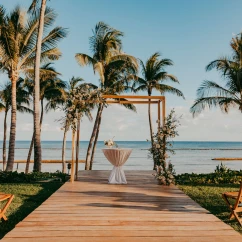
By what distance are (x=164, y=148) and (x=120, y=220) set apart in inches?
150

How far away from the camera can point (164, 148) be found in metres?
7.81

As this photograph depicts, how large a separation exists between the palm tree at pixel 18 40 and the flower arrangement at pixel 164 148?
5787 millimetres

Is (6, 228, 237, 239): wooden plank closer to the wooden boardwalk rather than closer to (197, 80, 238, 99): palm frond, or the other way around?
the wooden boardwalk

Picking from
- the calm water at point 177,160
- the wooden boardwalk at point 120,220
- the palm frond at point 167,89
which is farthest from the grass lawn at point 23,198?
the palm frond at point 167,89

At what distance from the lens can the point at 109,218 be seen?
4.31 metres

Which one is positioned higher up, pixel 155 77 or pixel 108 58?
pixel 108 58

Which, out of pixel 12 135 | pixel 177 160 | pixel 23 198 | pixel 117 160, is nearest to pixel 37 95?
pixel 12 135

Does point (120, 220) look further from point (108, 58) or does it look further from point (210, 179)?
point (108, 58)

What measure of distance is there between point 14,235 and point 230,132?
3486 centimetres

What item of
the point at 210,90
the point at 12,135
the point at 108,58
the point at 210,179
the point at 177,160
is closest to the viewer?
the point at 210,179

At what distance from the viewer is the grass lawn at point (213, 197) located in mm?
5210

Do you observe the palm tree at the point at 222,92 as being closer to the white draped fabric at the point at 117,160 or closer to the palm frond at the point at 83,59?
the palm frond at the point at 83,59

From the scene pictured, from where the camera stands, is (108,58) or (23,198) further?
(108,58)

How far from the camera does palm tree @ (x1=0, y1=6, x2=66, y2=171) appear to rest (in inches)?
451
